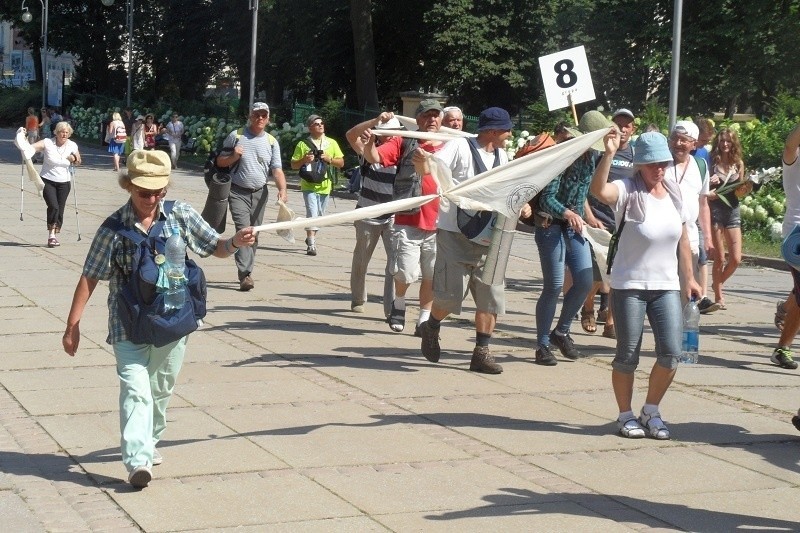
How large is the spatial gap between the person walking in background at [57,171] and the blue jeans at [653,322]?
1103cm

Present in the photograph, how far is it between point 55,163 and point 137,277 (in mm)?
11565

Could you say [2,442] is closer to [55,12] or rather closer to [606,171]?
[606,171]

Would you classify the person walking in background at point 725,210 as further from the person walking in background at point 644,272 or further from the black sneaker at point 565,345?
the person walking in background at point 644,272

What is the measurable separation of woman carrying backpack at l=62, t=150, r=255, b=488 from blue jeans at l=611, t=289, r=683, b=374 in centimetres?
231

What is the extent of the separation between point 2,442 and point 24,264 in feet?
26.9

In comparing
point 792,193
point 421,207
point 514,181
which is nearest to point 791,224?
point 792,193

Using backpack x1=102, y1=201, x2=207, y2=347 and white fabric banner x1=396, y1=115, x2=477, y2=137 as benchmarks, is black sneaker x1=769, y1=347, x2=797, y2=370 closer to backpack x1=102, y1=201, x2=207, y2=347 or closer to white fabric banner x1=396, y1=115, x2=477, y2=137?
white fabric banner x1=396, y1=115, x2=477, y2=137

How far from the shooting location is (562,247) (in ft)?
30.6

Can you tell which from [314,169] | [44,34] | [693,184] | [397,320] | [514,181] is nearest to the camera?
[514,181]

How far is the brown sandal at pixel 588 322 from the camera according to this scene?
36.2 ft

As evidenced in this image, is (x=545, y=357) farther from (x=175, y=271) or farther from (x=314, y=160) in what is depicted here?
(x=314, y=160)

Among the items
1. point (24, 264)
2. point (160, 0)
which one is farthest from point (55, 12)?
point (24, 264)

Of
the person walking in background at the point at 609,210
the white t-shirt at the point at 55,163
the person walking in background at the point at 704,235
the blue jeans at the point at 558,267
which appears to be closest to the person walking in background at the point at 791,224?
the person walking in background at the point at 704,235

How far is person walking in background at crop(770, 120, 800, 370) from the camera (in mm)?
8773
